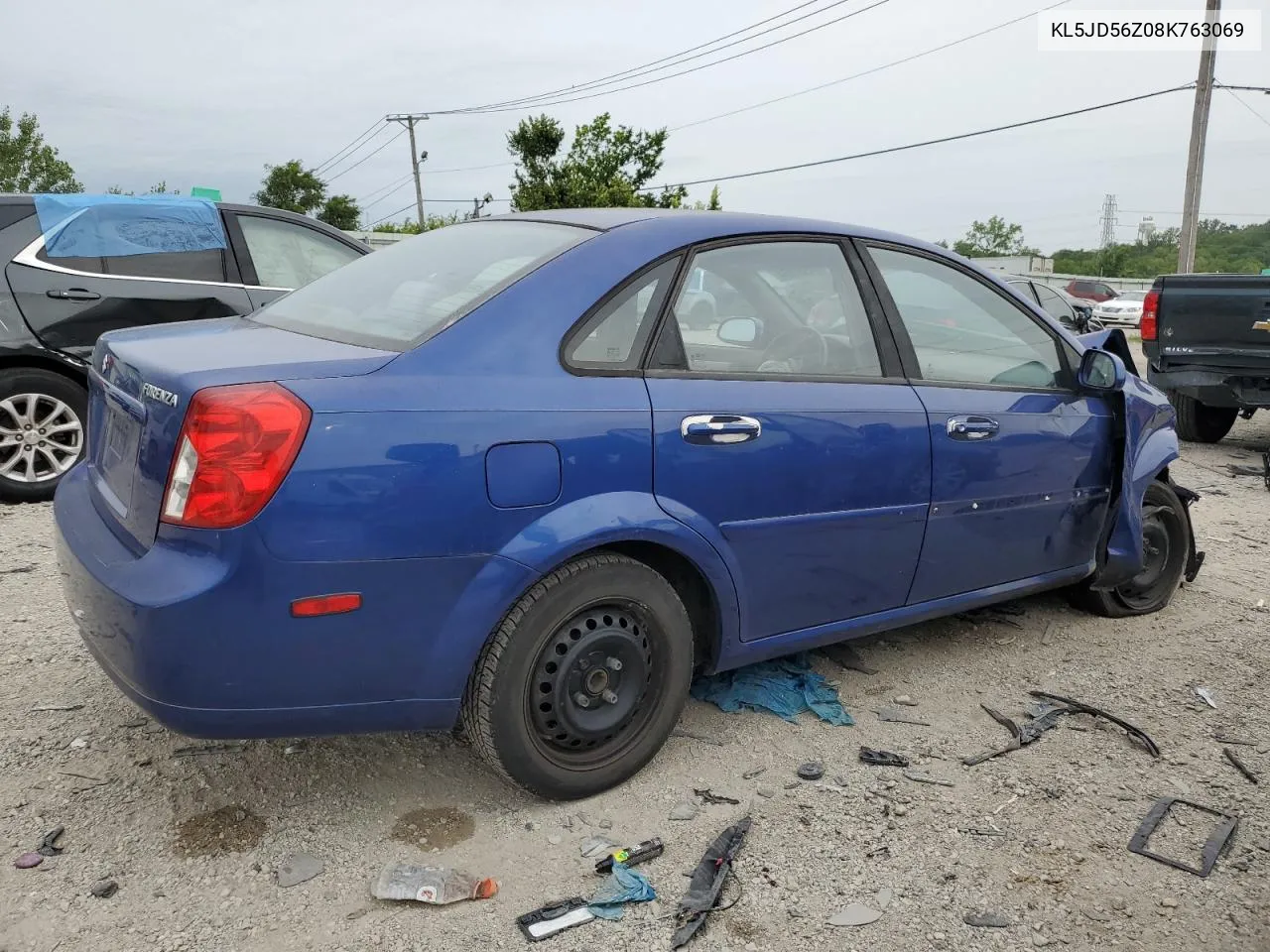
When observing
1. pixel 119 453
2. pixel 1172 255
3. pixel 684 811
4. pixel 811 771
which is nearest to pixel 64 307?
pixel 119 453

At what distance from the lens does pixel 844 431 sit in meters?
3.16

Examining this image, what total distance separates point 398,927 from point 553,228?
201 cm

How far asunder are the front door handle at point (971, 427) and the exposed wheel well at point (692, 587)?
107 centimetres

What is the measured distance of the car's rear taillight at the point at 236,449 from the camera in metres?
2.28

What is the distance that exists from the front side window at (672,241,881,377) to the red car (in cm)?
3479

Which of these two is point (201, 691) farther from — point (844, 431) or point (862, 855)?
point (844, 431)

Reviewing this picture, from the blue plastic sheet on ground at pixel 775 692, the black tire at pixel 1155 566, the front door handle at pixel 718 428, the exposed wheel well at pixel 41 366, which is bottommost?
the blue plastic sheet on ground at pixel 775 692

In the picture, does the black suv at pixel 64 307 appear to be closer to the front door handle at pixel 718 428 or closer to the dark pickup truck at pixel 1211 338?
the front door handle at pixel 718 428

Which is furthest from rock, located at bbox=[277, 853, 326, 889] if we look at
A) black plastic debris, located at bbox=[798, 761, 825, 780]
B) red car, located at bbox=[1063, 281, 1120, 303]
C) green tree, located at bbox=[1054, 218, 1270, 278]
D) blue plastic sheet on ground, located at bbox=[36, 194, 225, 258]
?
green tree, located at bbox=[1054, 218, 1270, 278]

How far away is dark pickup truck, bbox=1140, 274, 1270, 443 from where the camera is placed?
27.0 ft

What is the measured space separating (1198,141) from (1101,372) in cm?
2316

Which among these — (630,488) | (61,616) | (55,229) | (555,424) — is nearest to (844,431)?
(630,488)

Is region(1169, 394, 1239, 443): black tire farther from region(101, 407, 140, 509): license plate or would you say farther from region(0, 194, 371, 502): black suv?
region(101, 407, 140, 509): license plate

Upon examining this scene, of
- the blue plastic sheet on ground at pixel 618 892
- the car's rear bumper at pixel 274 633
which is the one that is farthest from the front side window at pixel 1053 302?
the car's rear bumper at pixel 274 633
